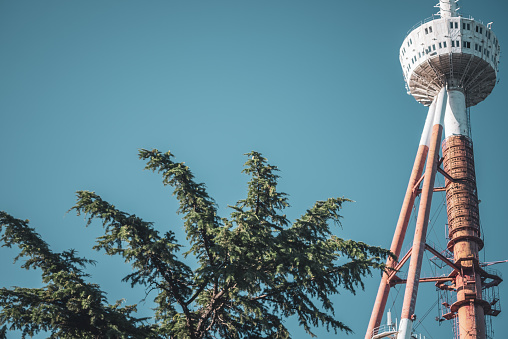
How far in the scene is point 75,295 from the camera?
18094 mm

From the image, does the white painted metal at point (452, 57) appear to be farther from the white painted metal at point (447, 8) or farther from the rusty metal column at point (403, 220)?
the rusty metal column at point (403, 220)

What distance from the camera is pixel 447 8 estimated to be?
56.6m

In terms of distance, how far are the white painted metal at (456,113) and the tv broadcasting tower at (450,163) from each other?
0.23 feet

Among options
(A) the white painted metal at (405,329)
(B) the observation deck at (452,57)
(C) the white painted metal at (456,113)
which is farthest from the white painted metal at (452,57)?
(A) the white painted metal at (405,329)

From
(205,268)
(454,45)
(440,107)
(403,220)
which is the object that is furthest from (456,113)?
(205,268)

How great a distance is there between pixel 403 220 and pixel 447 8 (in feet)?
65.9

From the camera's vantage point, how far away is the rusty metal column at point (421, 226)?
1462 inches

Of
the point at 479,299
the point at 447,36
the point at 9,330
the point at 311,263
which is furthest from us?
the point at 447,36

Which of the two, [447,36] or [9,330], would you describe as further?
[447,36]

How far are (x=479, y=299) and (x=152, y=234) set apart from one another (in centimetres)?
3167

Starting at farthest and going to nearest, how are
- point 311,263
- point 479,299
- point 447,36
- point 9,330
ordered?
point 447,36
point 479,299
point 311,263
point 9,330

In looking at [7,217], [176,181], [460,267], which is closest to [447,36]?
[460,267]

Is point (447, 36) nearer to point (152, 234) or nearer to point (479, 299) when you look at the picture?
point (479, 299)

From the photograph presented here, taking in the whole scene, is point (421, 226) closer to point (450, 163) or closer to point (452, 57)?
point (450, 163)
